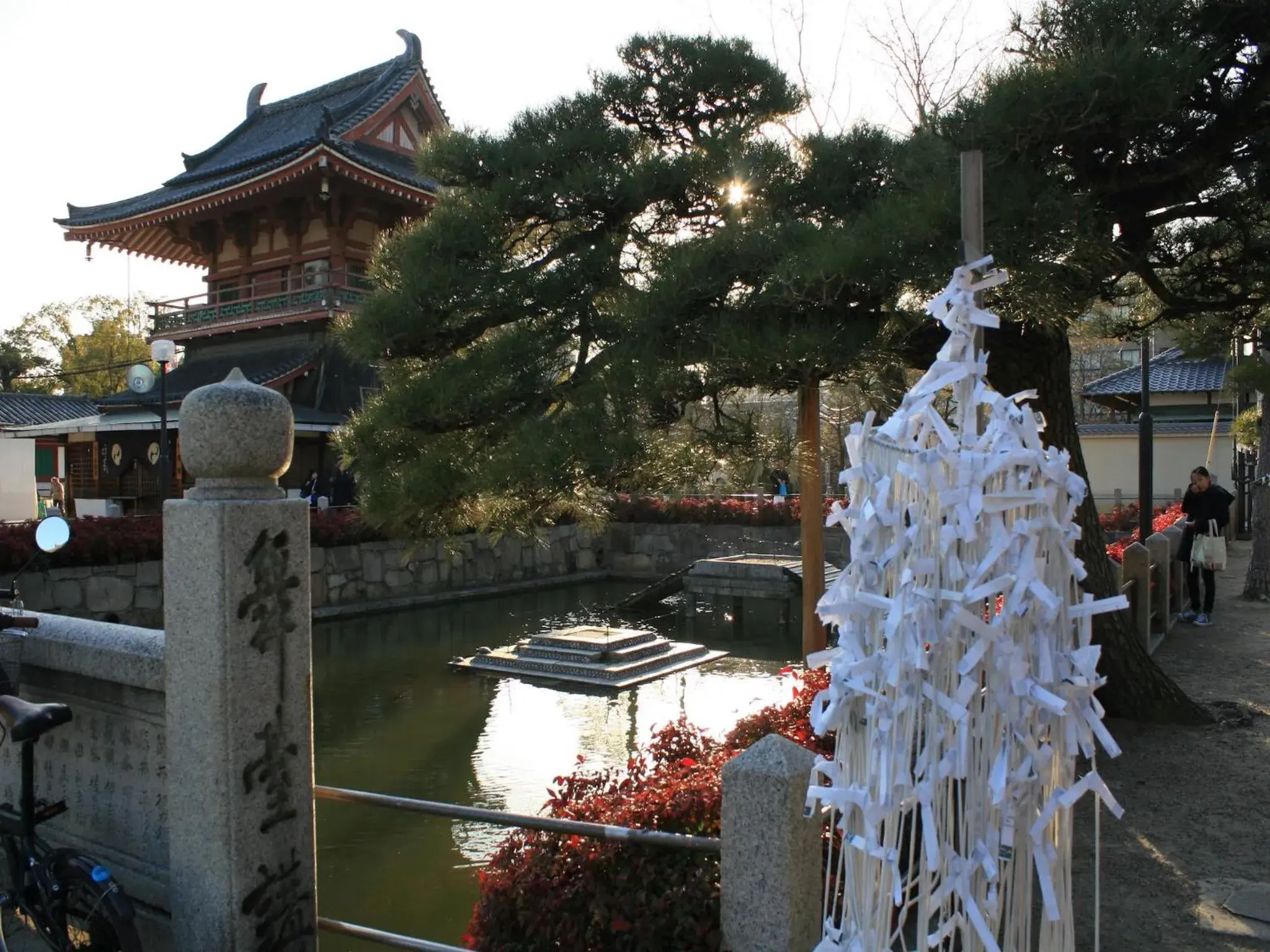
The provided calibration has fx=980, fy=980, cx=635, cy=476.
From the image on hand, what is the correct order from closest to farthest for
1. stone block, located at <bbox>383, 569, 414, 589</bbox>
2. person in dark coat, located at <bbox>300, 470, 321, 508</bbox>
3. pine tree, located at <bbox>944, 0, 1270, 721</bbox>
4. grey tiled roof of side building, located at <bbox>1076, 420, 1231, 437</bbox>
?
pine tree, located at <bbox>944, 0, 1270, 721</bbox>, stone block, located at <bbox>383, 569, 414, 589</bbox>, person in dark coat, located at <bbox>300, 470, 321, 508</bbox>, grey tiled roof of side building, located at <bbox>1076, 420, 1231, 437</bbox>

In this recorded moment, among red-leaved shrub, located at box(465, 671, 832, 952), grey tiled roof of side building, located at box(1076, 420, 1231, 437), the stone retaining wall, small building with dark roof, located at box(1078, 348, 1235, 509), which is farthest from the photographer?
grey tiled roof of side building, located at box(1076, 420, 1231, 437)

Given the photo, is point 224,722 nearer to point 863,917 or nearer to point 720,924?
point 720,924

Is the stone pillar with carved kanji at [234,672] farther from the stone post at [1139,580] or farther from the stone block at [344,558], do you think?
the stone block at [344,558]

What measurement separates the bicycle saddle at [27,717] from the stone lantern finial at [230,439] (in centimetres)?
76

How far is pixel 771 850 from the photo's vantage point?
7.98ft

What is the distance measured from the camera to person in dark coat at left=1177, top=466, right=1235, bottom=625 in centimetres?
964

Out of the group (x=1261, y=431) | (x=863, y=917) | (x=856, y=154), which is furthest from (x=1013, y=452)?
(x=1261, y=431)

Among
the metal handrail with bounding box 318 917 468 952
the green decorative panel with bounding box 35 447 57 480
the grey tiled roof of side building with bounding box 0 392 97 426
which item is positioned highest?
the grey tiled roof of side building with bounding box 0 392 97 426

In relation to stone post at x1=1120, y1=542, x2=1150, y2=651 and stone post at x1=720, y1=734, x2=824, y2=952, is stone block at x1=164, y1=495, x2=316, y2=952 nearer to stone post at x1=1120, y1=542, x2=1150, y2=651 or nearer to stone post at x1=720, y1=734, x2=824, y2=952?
stone post at x1=720, y1=734, x2=824, y2=952

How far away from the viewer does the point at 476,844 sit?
5.72 m

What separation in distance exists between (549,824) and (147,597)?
432 inches

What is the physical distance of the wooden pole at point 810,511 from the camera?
16.3 ft

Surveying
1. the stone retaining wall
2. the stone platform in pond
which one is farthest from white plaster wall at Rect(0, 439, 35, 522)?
the stone platform in pond

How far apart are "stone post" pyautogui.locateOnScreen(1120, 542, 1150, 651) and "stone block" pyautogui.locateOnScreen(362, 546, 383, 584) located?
10025mm
